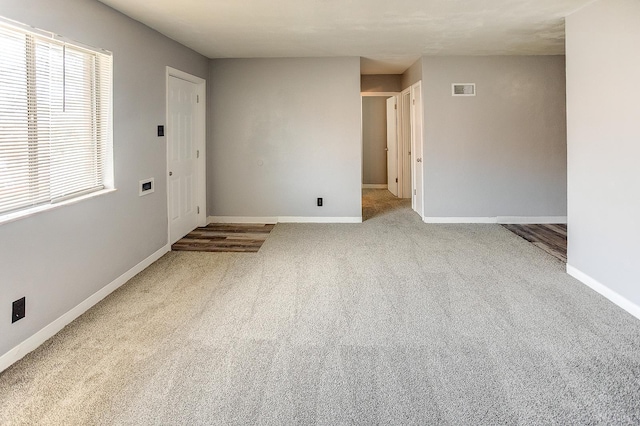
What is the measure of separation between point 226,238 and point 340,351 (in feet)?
10.4

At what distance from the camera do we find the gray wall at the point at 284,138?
5945mm

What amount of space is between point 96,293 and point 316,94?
4.06 meters

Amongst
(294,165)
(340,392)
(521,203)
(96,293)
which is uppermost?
(294,165)

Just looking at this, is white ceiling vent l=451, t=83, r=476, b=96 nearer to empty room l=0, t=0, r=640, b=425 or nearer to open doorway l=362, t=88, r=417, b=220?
empty room l=0, t=0, r=640, b=425

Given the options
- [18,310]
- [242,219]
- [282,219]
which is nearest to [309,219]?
[282,219]

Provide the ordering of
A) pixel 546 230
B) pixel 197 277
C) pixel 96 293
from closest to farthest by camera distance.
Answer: pixel 96 293, pixel 197 277, pixel 546 230

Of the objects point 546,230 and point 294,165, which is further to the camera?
Result: point 294,165

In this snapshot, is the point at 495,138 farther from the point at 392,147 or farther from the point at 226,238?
the point at 226,238

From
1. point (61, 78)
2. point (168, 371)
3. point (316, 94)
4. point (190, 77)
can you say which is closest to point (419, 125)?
point (316, 94)

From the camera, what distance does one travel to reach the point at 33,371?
2211 mm

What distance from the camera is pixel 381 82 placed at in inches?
302

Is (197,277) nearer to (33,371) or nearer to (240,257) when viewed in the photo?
(240,257)

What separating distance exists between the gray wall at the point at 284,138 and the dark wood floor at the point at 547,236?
231 centimetres

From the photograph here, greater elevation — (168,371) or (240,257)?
(240,257)
